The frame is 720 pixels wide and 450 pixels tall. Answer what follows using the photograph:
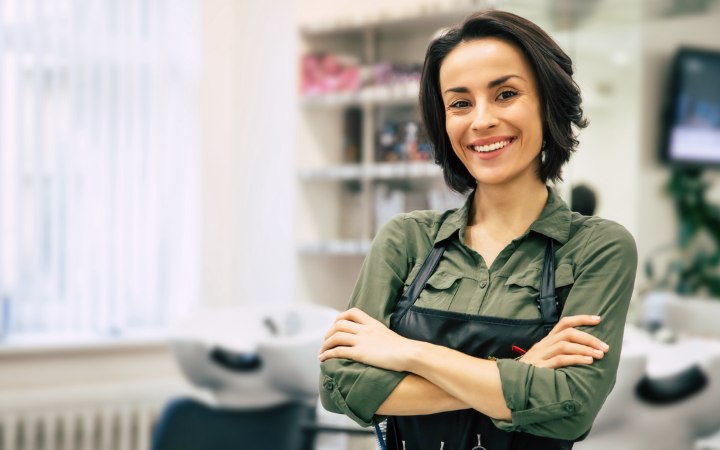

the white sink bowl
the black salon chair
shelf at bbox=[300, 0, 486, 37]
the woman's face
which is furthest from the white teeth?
shelf at bbox=[300, 0, 486, 37]

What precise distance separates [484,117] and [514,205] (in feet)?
0.46

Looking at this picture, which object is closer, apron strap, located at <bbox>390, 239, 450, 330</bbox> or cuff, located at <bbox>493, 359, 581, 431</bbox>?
cuff, located at <bbox>493, 359, 581, 431</bbox>

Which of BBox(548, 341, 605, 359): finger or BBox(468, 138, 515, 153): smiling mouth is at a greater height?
BBox(468, 138, 515, 153): smiling mouth

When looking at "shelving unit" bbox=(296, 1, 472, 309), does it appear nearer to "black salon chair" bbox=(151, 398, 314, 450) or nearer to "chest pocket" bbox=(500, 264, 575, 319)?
"black salon chair" bbox=(151, 398, 314, 450)

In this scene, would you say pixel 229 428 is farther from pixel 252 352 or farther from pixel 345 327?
pixel 345 327

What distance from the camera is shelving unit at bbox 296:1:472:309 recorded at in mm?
3623

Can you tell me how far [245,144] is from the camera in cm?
445

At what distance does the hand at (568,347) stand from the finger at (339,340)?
0.79ft

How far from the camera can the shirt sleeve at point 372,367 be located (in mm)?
1046

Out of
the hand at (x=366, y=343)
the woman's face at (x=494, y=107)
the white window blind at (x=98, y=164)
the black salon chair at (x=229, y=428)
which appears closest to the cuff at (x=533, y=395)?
the hand at (x=366, y=343)

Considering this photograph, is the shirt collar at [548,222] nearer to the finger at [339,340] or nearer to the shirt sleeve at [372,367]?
the shirt sleeve at [372,367]

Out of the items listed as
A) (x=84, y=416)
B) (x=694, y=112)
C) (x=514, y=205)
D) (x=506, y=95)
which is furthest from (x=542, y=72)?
(x=84, y=416)

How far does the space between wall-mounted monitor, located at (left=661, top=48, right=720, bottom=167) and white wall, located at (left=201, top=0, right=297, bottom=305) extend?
82.5 inches

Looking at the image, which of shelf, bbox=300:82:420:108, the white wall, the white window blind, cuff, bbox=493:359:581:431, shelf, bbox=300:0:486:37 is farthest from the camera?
the white wall
